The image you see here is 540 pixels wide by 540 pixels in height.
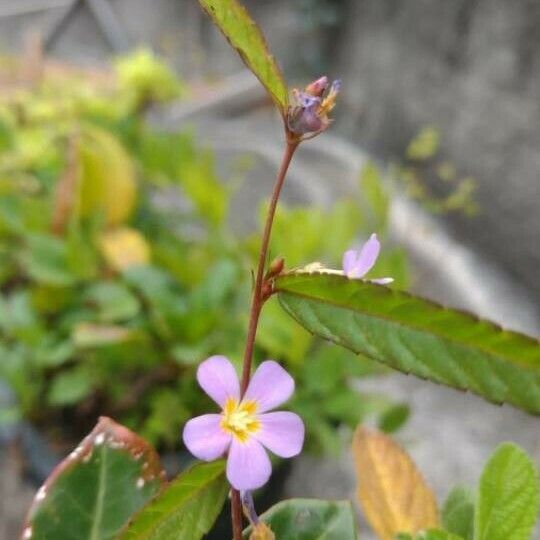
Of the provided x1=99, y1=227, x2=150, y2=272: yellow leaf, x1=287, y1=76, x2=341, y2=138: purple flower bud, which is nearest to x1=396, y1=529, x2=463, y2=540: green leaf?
x1=287, y1=76, x2=341, y2=138: purple flower bud

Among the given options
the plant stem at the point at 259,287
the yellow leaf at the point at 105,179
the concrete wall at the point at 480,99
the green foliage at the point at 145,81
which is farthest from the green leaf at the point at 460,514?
the concrete wall at the point at 480,99

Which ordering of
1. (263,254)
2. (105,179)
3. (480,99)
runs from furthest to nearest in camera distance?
(480,99), (105,179), (263,254)

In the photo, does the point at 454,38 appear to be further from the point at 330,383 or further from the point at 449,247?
the point at 330,383

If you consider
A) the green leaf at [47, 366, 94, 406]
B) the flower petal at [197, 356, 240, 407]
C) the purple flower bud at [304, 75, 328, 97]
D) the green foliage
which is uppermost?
the green foliage

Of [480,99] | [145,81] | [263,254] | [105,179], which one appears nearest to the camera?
[263,254]

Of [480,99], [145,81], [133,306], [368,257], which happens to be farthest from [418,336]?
[480,99]

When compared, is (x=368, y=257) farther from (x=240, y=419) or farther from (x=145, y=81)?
(x=145, y=81)

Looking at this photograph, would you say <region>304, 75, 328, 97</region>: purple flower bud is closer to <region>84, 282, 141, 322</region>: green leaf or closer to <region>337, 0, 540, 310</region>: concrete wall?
<region>84, 282, 141, 322</region>: green leaf

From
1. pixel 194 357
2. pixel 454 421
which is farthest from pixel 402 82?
pixel 194 357
